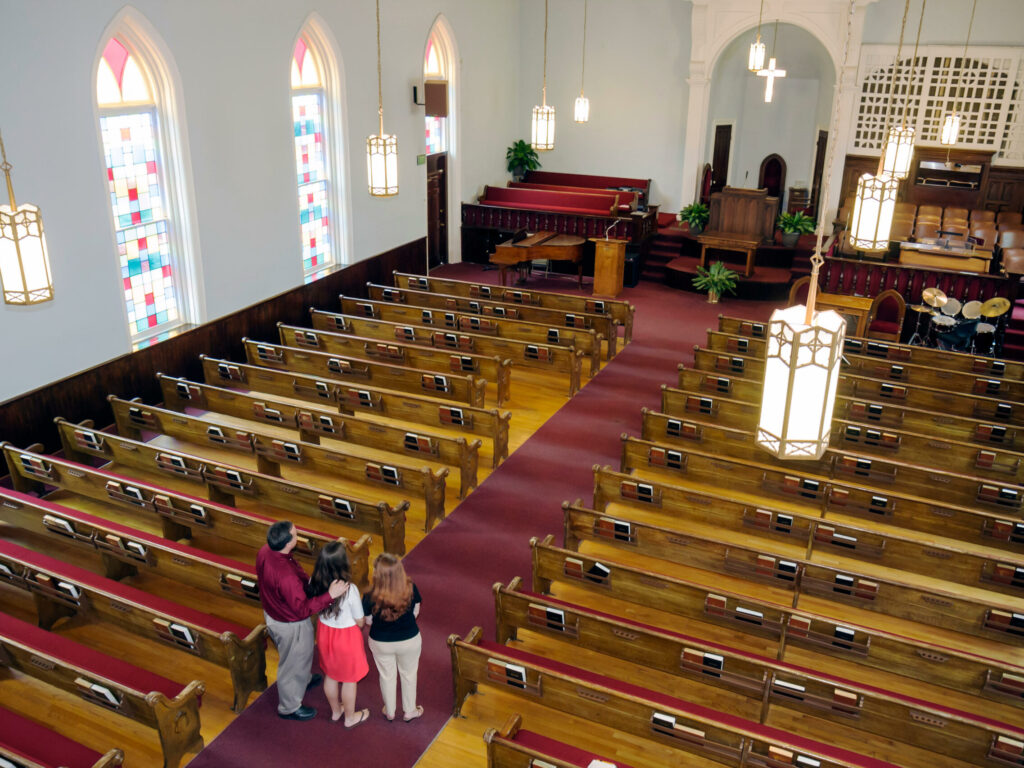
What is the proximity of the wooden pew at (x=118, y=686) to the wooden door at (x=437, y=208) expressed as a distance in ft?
35.9

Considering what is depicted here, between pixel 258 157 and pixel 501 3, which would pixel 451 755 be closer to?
pixel 258 157

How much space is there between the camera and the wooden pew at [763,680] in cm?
406

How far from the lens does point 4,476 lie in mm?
7328

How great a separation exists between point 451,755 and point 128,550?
2480mm

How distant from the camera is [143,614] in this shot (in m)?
4.73

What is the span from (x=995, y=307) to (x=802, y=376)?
340 inches

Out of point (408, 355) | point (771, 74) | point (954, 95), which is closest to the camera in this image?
point (408, 355)

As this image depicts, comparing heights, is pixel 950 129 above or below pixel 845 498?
above

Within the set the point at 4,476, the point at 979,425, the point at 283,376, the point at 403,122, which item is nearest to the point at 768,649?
the point at 979,425

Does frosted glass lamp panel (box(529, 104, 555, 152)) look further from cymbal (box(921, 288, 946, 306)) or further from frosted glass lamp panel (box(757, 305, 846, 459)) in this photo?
frosted glass lamp panel (box(757, 305, 846, 459))

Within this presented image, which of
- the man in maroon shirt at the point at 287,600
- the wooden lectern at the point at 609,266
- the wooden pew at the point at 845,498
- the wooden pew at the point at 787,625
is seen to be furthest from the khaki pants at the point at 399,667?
the wooden lectern at the point at 609,266

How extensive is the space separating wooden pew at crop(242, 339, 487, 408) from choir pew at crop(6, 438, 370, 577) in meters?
2.52

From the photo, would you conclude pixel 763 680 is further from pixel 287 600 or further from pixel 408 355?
pixel 408 355

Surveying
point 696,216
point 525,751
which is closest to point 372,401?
point 525,751
